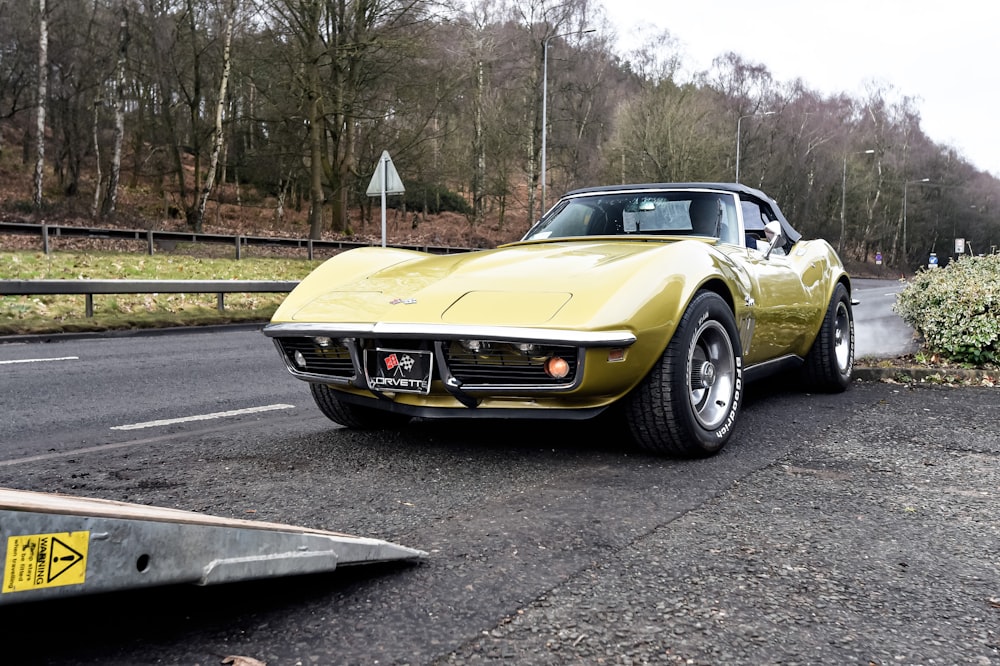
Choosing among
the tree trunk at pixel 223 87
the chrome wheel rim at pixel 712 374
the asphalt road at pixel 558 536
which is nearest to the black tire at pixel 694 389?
the chrome wheel rim at pixel 712 374

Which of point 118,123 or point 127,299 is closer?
point 127,299

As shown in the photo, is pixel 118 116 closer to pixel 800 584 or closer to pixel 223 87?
pixel 223 87

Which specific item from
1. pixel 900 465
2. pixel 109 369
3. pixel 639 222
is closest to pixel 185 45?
pixel 109 369

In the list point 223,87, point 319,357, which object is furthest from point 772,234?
point 223,87

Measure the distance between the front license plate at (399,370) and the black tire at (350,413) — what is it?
654mm

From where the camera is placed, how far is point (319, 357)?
12.9 ft

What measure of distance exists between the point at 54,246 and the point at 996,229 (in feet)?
247

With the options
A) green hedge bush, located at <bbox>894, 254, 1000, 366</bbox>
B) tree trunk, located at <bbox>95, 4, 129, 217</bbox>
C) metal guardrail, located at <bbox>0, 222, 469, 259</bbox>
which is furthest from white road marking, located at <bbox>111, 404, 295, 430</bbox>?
tree trunk, located at <bbox>95, 4, 129, 217</bbox>

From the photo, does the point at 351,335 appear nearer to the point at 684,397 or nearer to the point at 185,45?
the point at 684,397

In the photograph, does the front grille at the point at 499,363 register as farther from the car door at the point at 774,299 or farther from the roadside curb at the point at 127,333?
the roadside curb at the point at 127,333

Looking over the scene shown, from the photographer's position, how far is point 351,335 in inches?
144

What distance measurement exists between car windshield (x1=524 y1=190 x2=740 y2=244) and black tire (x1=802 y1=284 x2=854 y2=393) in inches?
52.2

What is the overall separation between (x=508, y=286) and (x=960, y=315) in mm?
4784

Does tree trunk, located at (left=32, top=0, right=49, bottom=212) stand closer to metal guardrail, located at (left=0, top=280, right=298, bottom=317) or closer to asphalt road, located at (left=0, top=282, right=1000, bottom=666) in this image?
metal guardrail, located at (left=0, top=280, right=298, bottom=317)
